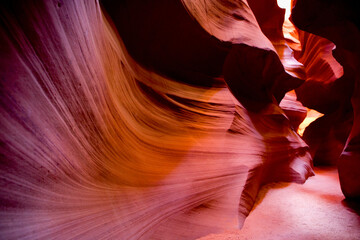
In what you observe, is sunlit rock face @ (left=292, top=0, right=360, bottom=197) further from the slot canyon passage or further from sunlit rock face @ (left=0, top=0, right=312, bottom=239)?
sunlit rock face @ (left=0, top=0, right=312, bottom=239)

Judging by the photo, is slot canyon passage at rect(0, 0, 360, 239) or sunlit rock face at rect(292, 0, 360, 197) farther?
sunlit rock face at rect(292, 0, 360, 197)

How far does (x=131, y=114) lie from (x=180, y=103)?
0.92 m

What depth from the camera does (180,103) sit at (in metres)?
3.00

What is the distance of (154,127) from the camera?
2582 millimetres

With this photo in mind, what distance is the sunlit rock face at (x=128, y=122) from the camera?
42.4 inches

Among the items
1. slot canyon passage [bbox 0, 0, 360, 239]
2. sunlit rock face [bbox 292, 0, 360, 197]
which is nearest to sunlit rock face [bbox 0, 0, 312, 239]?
slot canyon passage [bbox 0, 0, 360, 239]

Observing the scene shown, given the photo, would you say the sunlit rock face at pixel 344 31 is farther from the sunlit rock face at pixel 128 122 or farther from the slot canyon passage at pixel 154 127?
the sunlit rock face at pixel 128 122

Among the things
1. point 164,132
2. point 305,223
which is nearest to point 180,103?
point 164,132

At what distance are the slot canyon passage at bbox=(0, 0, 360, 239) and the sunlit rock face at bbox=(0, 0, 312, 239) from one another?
0.03 feet

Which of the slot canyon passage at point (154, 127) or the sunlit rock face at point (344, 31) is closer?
the slot canyon passage at point (154, 127)

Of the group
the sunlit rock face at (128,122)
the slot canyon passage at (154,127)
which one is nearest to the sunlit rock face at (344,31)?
the slot canyon passage at (154,127)

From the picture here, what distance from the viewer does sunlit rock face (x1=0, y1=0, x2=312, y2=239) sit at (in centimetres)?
108

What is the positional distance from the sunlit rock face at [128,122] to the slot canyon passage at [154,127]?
0.4 inches

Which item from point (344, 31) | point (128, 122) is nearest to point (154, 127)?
point (128, 122)
